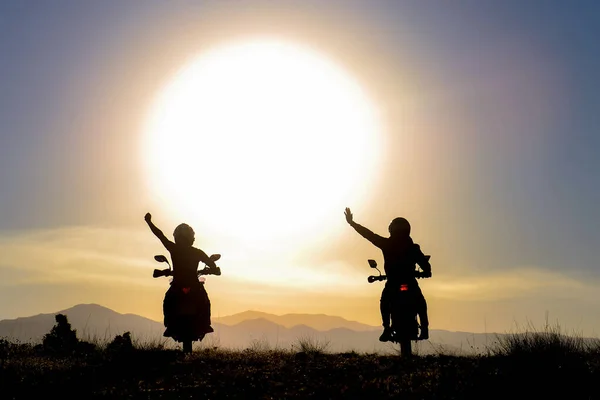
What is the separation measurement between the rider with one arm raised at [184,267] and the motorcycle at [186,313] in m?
0.02

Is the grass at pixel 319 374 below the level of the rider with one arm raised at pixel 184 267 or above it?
below

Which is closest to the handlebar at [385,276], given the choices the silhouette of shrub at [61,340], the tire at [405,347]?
the tire at [405,347]

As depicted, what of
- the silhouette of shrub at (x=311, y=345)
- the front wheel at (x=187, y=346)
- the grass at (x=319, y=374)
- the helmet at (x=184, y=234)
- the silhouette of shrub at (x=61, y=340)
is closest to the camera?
the grass at (x=319, y=374)

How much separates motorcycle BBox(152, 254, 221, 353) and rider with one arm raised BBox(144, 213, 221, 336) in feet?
0.08

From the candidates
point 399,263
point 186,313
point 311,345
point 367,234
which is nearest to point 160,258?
point 186,313

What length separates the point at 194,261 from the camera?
15.6m

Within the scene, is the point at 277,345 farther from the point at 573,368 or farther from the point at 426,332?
the point at 573,368

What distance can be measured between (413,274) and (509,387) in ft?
17.4

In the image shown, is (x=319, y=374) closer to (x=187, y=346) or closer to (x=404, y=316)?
(x=404, y=316)

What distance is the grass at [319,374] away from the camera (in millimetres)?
9391

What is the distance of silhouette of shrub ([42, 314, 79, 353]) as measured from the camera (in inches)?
662

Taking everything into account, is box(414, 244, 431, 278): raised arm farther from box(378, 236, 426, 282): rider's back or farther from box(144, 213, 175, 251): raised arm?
box(144, 213, 175, 251): raised arm

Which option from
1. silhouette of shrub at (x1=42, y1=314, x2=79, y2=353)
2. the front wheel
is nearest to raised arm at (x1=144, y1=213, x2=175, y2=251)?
the front wheel

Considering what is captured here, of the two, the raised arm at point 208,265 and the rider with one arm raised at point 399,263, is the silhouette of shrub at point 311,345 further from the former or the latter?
the raised arm at point 208,265
